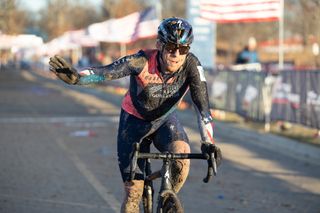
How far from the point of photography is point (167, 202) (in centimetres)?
586

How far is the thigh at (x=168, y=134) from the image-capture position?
6.34 metres

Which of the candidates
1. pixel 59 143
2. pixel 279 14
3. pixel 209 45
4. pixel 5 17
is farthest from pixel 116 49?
pixel 59 143

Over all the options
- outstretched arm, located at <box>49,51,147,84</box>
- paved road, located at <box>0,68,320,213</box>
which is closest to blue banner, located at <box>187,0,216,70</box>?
paved road, located at <box>0,68,320,213</box>

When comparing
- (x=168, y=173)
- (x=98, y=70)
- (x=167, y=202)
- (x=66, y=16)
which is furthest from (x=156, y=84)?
(x=66, y=16)

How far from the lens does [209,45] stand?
25.3 meters

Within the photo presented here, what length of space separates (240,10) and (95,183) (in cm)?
1229

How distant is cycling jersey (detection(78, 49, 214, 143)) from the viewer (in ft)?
20.6

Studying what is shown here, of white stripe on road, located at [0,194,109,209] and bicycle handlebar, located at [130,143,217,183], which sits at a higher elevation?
bicycle handlebar, located at [130,143,217,183]

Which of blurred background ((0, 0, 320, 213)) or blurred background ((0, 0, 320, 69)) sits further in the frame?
blurred background ((0, 0, 320, 69))

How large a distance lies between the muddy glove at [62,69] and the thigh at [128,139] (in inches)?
30.7

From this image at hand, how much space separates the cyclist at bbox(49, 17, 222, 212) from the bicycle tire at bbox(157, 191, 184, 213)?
33 cm

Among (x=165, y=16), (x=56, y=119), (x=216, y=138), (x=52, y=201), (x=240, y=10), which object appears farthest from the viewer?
(x=165, y=16)

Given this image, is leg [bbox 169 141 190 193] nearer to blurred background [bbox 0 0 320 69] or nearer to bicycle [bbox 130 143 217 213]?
bicycle [bbox 130 143 217 213]

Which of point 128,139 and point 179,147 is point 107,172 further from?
point 179,147
